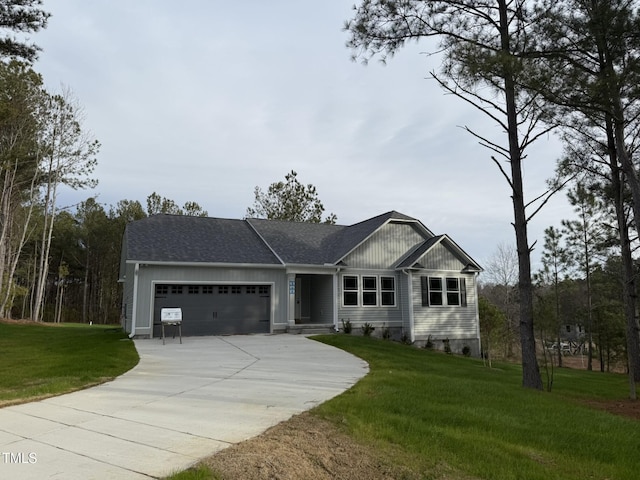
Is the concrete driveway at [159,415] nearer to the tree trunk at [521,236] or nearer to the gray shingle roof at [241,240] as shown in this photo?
the tree trunk at [521,236]

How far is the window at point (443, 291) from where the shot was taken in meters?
19.3

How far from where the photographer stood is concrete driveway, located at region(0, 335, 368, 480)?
146 inches

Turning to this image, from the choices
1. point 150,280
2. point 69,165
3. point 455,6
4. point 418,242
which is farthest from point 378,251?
point 69,165

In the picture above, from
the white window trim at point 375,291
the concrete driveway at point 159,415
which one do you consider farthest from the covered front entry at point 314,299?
the concrete driveway at point 159,415

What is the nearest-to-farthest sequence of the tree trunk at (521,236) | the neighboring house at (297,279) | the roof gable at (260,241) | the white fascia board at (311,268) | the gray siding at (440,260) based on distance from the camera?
the tree trunk at (521,236) → the neighboring house at (297,279) → the roof gable at (260,241) → the white fascia board at (311,268) → the gray siding at (440,260)

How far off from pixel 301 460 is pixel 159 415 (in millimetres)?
2377

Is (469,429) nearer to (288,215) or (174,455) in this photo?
(174,455)

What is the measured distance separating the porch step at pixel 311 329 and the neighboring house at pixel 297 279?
5 cm

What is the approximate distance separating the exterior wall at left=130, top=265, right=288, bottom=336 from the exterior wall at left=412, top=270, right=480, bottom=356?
5.81 meters

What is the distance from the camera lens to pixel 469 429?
5074 mm

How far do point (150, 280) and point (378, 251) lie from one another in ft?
31.7

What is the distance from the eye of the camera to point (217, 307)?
17.1 metres

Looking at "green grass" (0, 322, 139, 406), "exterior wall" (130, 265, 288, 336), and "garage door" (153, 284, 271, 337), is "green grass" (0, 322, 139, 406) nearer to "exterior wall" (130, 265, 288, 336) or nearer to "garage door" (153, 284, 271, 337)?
"exterior wall" (130, 265, 288, 336)

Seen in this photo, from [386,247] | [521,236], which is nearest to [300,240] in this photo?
[386,247]
